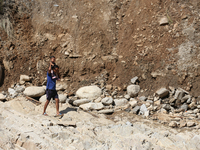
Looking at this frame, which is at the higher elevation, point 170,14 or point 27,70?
point 170,14

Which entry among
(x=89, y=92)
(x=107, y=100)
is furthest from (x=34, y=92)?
(x=107, y=100)

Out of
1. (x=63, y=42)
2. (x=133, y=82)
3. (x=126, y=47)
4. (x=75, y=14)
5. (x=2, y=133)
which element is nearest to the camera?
(x=2, y=133)

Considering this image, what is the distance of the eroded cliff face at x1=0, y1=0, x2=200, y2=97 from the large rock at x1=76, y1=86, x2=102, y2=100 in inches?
23.0

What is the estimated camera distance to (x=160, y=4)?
311 inches

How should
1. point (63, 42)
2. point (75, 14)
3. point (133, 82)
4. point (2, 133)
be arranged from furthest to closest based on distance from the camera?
point (75, 14) → point (63, 42) → point (133, 82) → point (2, 133)

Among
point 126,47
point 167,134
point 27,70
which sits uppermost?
point 126,47

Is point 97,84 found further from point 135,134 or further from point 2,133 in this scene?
point 2,133

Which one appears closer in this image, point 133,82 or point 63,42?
point 133,82

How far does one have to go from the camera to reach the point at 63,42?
8344 millimetres

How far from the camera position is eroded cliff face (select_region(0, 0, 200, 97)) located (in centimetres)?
675

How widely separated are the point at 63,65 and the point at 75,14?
2653mm

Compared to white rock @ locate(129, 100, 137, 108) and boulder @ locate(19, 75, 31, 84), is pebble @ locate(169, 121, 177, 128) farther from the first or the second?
boulder @ locate(19, 75, 31, 84)

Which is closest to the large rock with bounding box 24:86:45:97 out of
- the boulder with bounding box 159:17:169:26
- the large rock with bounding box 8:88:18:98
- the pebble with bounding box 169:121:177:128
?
the large rock with bounding box 8:88:18:98

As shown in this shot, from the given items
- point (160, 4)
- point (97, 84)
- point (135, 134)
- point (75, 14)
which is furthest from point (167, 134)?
point (75, 14)
